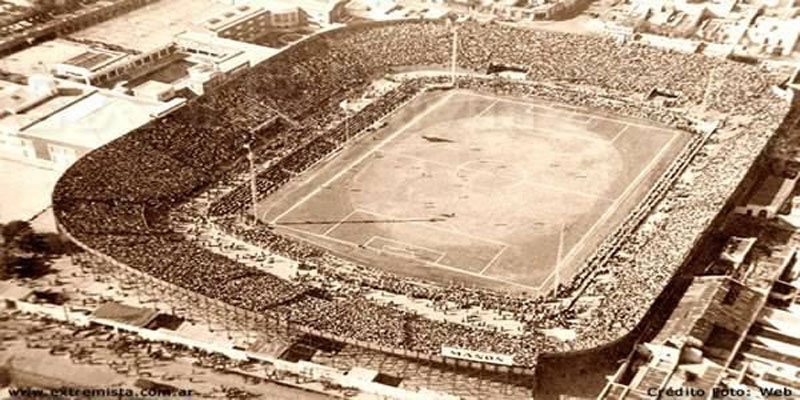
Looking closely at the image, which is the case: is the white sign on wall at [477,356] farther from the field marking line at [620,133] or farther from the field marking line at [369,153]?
the field marking line at [620,133]

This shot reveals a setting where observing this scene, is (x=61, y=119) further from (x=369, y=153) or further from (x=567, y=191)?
(x=567, y=191)

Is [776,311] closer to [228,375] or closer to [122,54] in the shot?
[228,375]

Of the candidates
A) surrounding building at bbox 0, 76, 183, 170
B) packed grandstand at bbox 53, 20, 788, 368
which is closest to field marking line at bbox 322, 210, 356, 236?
packed grandstand at bbox 53, 20, 788, 368

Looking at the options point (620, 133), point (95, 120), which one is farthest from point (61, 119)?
point (620, 133)

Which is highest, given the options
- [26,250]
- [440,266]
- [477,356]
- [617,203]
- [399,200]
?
[477,356]

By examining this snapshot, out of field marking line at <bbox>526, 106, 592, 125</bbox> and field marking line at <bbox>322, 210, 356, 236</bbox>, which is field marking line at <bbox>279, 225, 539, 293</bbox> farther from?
field marking line at <bbox>526, 106, 592, 125</bbox>

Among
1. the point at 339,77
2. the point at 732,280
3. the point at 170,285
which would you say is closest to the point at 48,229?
the point at 170,285
